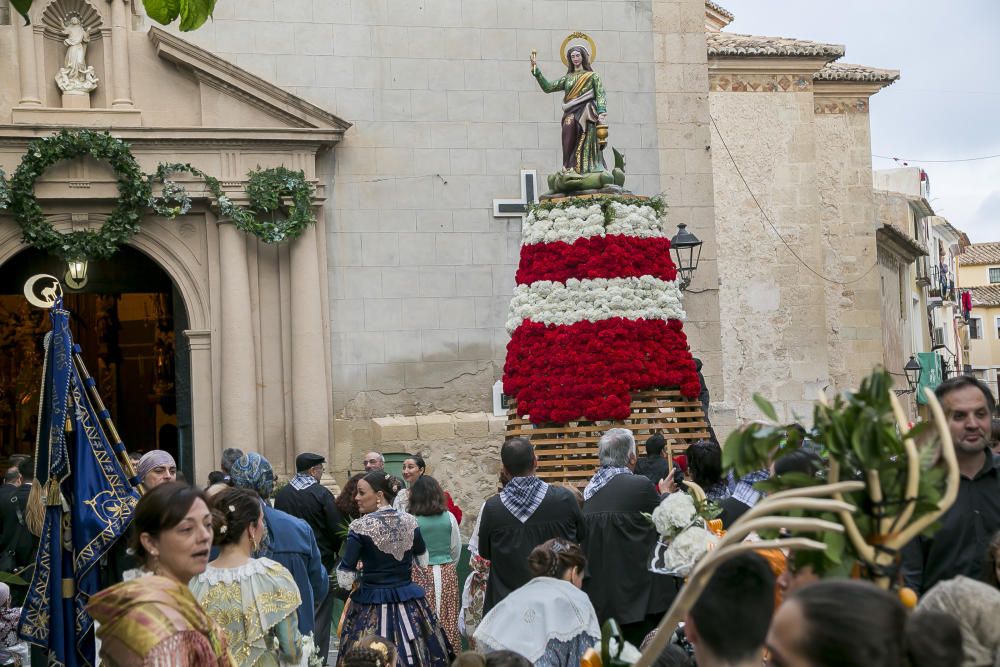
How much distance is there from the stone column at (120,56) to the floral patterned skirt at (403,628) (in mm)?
11101

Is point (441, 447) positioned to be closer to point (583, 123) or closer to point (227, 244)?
point (227, 244)

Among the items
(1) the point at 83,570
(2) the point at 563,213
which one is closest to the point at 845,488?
(1) the point at 83,570

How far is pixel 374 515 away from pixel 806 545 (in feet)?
18.4

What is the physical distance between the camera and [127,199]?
17188mm

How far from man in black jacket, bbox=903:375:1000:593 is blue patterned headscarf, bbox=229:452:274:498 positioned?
13.7 feet

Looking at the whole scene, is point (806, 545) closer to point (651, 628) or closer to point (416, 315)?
point (651, 628)

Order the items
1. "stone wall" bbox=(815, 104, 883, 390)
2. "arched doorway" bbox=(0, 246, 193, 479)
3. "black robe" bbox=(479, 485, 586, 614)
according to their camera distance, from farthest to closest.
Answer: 1. "stone wall" bbox=(815, 104, 883, 390)
2. "arched doorway" bbox=(0, 246, 193, 479)
3. "black robe" bbox=(479, 485, 586, 614)

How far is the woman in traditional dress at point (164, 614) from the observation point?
170 inches

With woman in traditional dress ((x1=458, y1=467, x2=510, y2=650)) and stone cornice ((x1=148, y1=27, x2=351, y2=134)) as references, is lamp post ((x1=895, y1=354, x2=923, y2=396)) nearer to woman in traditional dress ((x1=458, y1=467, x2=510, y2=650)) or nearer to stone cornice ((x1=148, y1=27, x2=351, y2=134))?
stone cornice ((x1=148, y1=27, x2=351, y2=134))

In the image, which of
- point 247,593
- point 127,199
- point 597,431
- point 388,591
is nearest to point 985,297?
point 127,199

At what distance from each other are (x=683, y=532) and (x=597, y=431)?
5.36m

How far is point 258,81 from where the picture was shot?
17.8 m

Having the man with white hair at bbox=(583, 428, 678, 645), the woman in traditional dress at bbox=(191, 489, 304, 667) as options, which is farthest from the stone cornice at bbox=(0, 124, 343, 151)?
the woman in traditional dress at bbox=(191, 489, 304, 667)

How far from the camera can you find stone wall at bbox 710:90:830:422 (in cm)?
2325
